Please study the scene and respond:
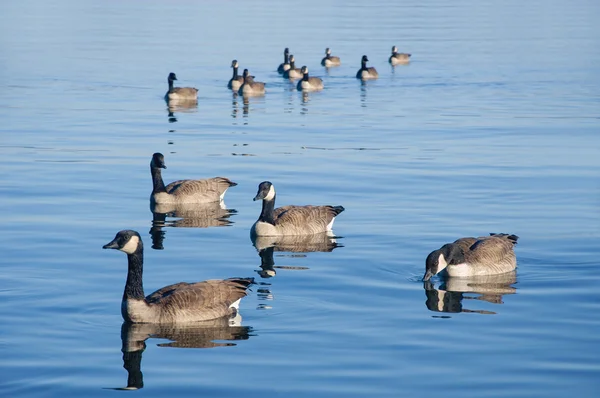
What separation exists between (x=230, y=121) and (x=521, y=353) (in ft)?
89.9

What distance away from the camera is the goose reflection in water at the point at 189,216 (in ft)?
75.6

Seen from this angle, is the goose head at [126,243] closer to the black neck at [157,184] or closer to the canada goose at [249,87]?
the black neck at [157,184]

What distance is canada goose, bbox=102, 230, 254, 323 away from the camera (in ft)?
50.0

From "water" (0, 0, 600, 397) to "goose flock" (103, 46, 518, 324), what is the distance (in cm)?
33

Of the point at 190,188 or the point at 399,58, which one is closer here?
the point at 190,188

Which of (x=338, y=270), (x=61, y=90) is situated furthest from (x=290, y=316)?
(x=61, y=90)

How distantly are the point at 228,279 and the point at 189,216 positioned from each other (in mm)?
8815

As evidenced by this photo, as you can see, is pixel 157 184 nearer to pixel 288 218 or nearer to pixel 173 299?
pixel 288 218

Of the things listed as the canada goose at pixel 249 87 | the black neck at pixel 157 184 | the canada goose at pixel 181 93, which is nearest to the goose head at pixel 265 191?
the black neck at pixel 157 184

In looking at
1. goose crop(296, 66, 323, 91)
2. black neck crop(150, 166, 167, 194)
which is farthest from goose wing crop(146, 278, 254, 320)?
goose crop(296, 66, 323, 91)

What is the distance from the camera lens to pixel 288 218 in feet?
71.6

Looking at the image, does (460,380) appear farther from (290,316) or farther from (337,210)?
(337,210)

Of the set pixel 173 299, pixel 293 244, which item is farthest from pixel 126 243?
pixel 293 244

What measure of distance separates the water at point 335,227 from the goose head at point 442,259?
1.11ft
